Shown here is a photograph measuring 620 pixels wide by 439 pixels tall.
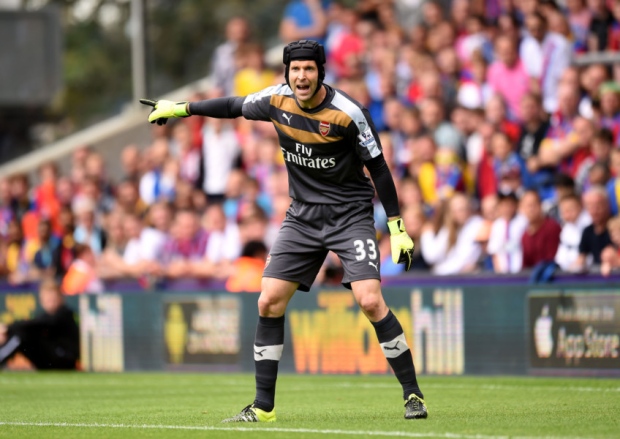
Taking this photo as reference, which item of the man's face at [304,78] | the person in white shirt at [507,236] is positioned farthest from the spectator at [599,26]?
the man's face at [304,78]

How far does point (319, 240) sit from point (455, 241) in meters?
5.68

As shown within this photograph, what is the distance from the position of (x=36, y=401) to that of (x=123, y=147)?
11237mm

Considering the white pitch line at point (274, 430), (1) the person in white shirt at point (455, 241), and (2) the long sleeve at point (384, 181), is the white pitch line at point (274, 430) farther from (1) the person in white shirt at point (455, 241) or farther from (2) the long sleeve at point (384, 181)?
(1) the person in white shirt at point (455, 241)

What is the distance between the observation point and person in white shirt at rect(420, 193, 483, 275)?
13.8 m

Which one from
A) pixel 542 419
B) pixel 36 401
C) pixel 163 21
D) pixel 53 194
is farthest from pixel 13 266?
pixel 542 419

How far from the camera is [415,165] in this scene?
50.0ft

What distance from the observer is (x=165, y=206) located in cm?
1691

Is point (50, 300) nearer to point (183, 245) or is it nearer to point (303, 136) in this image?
point (183, 245)

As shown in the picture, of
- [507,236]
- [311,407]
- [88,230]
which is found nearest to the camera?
[311,407]

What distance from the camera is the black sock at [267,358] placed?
27.7 feet

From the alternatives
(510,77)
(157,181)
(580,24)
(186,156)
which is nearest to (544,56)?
(510,77)

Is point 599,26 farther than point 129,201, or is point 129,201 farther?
point 129,201

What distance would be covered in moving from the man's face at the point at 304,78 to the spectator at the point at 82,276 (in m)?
8.58

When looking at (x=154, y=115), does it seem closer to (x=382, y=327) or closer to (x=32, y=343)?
(x=382, y=327)
